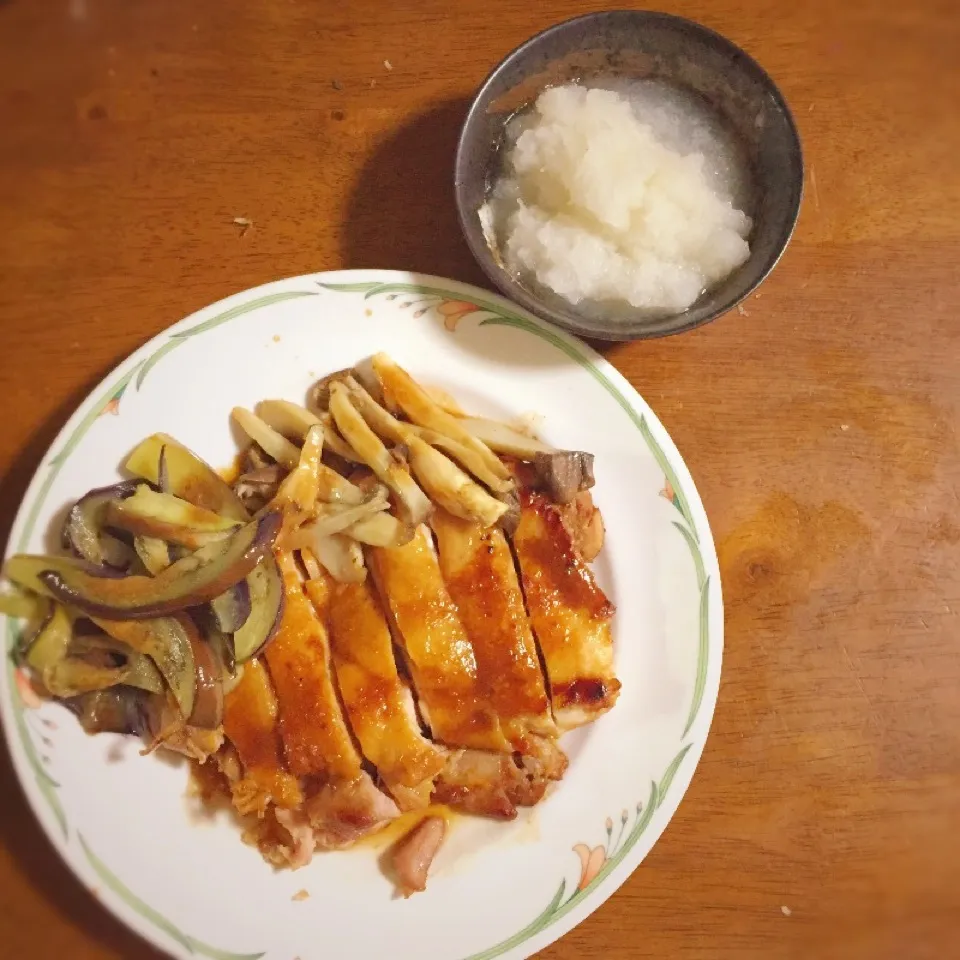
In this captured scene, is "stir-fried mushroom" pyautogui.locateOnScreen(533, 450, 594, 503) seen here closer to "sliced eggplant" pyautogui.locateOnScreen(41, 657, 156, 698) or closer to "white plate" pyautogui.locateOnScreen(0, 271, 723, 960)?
"white plate" pyautogui.locateOnScreen(0, 271, 723, 960)

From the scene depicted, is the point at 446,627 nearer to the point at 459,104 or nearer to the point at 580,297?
the point at 580,297

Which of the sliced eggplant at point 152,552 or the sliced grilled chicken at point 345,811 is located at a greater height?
the sliced eggplant at point 152,552

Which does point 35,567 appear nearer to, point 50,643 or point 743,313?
point 50,643

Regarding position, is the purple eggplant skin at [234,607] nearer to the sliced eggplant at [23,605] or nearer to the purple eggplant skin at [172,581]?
the purple eggplant skin at [172,581]

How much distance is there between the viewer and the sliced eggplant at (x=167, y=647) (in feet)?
6.09

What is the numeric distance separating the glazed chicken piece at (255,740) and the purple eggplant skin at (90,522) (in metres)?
0.45

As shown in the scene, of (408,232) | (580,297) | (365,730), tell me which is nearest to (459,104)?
(408,232)

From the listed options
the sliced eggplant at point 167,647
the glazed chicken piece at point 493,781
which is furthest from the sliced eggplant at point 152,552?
the glazed chicken piece at point 493,781

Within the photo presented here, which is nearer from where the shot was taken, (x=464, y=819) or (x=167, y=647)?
(x=167, y=647)

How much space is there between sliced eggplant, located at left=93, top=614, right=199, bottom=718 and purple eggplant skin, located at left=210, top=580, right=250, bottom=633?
99 millimetres

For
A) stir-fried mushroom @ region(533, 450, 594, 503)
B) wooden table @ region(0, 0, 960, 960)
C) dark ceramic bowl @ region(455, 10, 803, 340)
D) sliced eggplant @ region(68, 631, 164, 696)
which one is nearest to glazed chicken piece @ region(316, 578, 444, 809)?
sliced eggplant @ region(68, 631, 164, 696)

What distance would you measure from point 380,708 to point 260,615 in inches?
14.2

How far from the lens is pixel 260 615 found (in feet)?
6.20

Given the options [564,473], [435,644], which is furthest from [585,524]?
[435,644]
